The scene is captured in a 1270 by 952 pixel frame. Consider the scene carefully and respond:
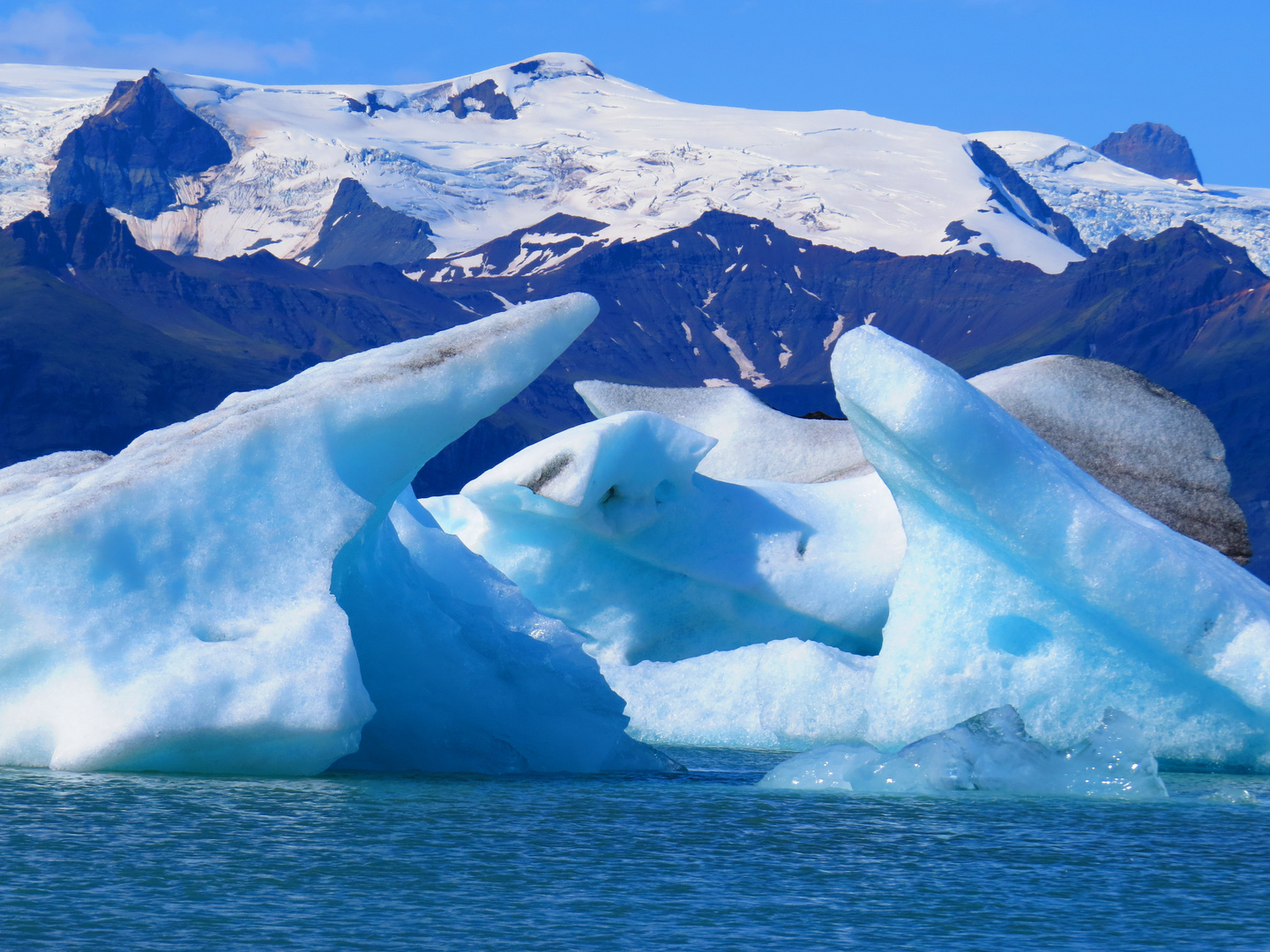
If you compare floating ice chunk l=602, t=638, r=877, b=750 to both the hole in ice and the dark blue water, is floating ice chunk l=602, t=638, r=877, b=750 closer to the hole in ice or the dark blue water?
the hole in ice

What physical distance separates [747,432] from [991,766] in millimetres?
9287

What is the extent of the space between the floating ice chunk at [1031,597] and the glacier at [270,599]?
178 centimetres

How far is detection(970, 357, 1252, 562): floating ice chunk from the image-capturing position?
451 inches

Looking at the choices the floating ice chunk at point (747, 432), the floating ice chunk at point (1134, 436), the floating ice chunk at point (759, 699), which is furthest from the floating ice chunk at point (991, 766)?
the floating ice chunk at point (747, 432)

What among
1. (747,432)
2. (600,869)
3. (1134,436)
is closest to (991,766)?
(600,869)

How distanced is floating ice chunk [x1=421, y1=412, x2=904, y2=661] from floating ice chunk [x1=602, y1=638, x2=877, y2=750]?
6.26 ft

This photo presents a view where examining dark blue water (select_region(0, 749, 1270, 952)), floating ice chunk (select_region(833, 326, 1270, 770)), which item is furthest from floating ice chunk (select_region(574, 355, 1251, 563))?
dark blue water (select_region(0, 749, 1270, 952))

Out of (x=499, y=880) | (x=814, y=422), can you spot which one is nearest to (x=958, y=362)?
(x=814, y=422)

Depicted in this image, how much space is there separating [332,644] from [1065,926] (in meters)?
3.13

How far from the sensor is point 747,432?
15742mm

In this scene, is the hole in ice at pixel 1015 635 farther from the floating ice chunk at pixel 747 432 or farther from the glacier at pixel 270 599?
the floating ice chunk at pixel 747 432

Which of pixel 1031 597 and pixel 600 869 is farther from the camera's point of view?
pixel 1031 597

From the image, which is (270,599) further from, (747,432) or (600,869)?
(747,432)

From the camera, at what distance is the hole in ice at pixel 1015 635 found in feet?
25.6
